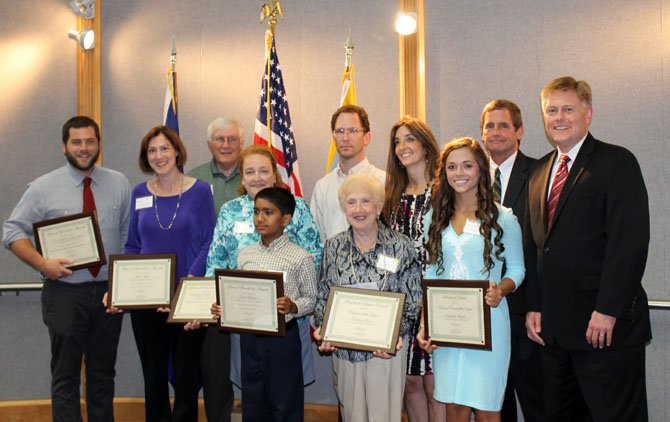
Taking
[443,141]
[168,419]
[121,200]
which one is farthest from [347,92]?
[168,419]

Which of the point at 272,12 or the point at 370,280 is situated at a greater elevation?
the point at 272,12

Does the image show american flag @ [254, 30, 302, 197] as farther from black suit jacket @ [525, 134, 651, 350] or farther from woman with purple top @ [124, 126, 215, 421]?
black suit jacket @ [525, 134, 651, 350]

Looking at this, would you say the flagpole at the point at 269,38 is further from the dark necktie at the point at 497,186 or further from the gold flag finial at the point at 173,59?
the dark necktie at the point at 497,186

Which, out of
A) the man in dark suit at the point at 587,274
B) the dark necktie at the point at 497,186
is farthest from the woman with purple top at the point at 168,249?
the man in dark suit at the point at 587,274

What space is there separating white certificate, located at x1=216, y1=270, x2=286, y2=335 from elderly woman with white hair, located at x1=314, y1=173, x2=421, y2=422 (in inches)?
10.4

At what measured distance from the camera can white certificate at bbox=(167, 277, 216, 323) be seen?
11.6 ft

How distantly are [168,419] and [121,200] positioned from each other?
1514 millimetres

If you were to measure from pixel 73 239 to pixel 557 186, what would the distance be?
2952 millimetres

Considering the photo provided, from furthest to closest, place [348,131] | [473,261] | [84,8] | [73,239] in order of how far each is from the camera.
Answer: [84,8]
[348,131]
[73,239]
[473,261]

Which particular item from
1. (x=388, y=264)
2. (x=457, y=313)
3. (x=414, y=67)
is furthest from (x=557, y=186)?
(x=414, y=67)

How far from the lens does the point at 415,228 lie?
3520 millimetres

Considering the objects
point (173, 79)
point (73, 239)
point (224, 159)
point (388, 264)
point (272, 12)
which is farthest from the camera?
point (173, 79)

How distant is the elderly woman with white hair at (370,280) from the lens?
3.15 metres

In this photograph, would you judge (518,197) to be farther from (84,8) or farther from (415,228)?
(84,8)
